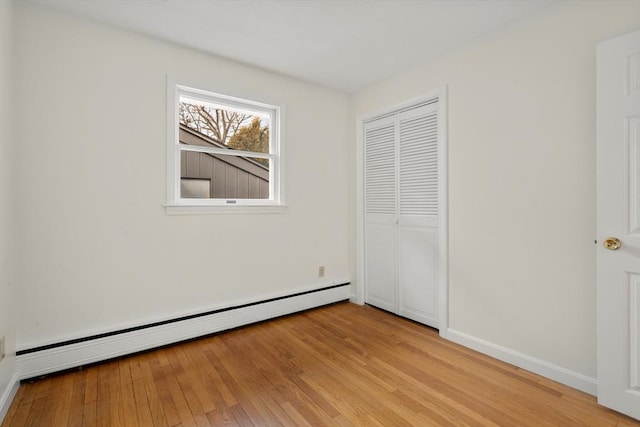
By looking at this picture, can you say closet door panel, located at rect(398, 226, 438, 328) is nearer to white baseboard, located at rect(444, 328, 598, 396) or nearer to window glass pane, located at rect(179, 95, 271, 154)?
white baseboard, located at rect(444, 328, 598, 396)

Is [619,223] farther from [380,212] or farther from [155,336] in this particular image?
[155,336]

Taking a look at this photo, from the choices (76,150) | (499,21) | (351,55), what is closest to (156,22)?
(76,150)

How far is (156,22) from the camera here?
87.7 inches

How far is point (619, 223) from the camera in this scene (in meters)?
1.67

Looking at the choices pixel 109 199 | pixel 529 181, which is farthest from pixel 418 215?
pixel 109 199

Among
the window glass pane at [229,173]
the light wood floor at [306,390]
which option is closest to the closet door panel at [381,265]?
the light wood floor at [306,390]

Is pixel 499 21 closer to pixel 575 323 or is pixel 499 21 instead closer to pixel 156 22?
pixel 575 323

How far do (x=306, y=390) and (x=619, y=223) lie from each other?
79.8 inches

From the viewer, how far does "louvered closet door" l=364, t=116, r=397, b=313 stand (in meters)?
3.19

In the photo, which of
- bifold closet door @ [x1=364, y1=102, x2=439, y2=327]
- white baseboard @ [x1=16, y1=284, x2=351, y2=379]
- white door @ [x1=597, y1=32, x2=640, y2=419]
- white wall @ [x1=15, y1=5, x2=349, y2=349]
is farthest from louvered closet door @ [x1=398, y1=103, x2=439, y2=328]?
white wall @ [x1=15, y1=5, x2=349, y2=349]

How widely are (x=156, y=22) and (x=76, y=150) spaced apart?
1.08 metres

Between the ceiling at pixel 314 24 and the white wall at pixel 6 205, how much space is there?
44 centimetres

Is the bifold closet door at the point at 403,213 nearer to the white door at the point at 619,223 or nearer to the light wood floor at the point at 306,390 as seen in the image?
the light wood floor at the point at 306,390

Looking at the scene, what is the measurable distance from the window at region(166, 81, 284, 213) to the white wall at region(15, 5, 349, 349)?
0.31 ft
